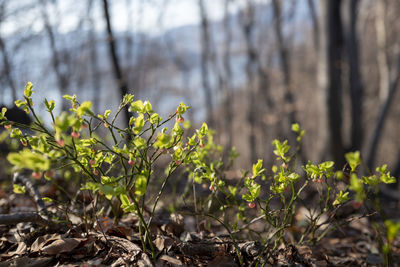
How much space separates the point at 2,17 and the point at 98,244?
16.5 ft

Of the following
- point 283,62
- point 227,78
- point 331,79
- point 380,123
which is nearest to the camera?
point 331,79

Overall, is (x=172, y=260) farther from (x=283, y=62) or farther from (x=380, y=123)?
(x=283, y=62)

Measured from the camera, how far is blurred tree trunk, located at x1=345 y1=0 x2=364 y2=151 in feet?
16.4

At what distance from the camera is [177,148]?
4.14 ft

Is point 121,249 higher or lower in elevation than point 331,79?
lower

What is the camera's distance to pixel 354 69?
5.19m

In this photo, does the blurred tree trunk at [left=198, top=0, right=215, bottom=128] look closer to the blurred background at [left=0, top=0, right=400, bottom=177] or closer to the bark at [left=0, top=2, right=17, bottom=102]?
the blurred background at [left=0, top=0, right=400, bottom=177]

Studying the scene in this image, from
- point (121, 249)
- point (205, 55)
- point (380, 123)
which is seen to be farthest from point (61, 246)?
point (205, 55)

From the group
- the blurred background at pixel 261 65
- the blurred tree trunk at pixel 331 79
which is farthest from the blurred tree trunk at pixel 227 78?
the blurred tree trunk at pixel 331 79

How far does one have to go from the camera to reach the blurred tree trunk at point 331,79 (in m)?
4.32

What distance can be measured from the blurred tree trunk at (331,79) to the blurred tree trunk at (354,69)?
0.81 m

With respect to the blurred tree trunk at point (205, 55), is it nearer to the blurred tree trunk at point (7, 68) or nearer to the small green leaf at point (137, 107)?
the blurred tree trunk at point (7, 68)

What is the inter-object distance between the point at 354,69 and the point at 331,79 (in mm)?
1269

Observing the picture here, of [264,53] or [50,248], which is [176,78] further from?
[50,248]
